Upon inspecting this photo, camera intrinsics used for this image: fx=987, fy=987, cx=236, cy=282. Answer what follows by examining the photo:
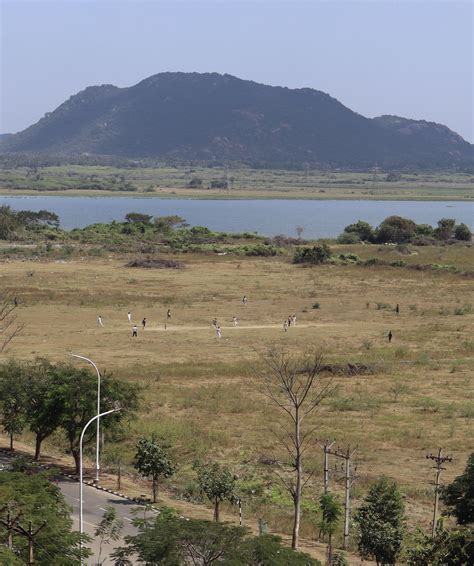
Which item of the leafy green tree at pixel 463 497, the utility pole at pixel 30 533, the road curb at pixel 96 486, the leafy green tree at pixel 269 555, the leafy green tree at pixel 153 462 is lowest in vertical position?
the road curb at pixel 96 486

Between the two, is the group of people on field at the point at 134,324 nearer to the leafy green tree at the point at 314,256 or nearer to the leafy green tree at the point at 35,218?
the leafy green tree at the point at 314,256

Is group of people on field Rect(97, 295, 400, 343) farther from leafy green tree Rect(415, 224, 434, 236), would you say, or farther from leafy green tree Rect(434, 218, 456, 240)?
leafy green tree Rect(415, 224, 434, 236)

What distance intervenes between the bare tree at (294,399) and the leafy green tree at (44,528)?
5.75 meters

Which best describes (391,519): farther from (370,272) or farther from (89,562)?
(370,272)

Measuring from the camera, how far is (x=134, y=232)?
407 feet

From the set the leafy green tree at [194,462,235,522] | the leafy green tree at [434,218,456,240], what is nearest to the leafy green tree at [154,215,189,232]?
the leafy green tree at [434,218,456,240]

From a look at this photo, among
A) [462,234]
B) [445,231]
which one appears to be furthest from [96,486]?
[462,234]

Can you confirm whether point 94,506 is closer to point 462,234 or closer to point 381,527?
point 381,527

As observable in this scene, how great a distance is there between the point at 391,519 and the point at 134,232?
343 feet

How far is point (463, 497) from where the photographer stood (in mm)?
22469

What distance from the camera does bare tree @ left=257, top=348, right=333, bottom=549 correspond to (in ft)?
86.6

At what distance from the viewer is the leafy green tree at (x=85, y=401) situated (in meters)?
29.5

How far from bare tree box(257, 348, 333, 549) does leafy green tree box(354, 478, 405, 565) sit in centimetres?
160

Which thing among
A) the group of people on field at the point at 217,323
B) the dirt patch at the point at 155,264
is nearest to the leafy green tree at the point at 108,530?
the group of people on field at the point at 217,323
